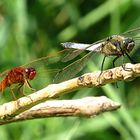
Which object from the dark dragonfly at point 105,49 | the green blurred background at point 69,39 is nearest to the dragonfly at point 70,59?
the dark dragonfly at point 105,49

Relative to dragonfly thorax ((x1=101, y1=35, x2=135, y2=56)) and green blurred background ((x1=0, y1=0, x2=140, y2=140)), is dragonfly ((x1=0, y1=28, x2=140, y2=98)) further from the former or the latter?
green blurred background ((x1=0, y1=0, x2=140, y2=140))

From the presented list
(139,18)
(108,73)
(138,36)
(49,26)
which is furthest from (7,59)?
(108,73)

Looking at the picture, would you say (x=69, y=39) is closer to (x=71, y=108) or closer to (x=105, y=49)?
(x=105, y=49)

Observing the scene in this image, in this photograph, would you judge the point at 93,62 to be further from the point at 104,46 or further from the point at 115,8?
the point at 104,46

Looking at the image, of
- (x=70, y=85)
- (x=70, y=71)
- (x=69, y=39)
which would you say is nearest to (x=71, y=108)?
(x=70, y=85)

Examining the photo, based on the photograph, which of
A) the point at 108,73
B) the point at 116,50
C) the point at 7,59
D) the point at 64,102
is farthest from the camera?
the point at 7,59

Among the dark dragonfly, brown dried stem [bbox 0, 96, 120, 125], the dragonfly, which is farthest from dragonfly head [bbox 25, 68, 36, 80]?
brown dried stem [bbox 0, 96, 120, 125]

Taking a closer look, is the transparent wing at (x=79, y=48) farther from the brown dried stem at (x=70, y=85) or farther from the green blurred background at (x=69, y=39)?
the green blurred background at (x=69, y=39)

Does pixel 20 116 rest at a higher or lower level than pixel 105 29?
lower
